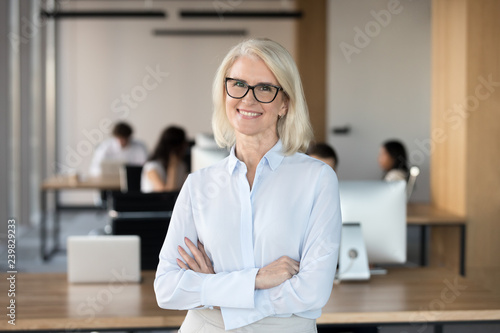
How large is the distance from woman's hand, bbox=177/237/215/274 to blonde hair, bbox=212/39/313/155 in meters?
0.37

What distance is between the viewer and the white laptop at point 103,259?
9.73ft

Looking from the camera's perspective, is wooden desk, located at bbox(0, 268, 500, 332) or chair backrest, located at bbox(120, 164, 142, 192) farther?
chair backrest, located at bbox(120, 164, 142, 192)

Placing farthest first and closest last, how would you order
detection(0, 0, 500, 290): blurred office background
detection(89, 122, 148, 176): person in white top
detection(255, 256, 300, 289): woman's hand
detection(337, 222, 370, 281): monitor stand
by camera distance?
detection(89, 122, 148, 176): person in white top
detection(0, 0, 500, 290): blurred office background
detection(337, 222, 370, 281): monitor stand
detection(255, 256, 300, 289): woman's hand

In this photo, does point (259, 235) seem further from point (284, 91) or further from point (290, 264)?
point (284, 91)

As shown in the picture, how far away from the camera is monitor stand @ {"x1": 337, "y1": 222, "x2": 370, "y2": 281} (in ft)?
10.3

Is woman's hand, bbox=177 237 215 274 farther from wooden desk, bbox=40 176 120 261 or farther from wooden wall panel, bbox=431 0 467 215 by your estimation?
wooden desk, bbox=40 176 120 261

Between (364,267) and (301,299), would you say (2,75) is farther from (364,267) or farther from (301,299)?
(301,299)

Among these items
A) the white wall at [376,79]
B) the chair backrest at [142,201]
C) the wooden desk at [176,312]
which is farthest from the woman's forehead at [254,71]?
the white wall at [376,79]

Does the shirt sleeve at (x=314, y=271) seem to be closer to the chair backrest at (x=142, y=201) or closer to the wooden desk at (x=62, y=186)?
the chair backrest at (x=142, y=201)

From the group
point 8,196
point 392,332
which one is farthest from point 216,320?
point 8,196

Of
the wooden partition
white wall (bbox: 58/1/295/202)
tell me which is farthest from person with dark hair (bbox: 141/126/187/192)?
white wall (bbox: 58/1/295/202)

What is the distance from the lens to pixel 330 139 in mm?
8984

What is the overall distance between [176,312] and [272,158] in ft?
3.03

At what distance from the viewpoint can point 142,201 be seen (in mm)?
4324
